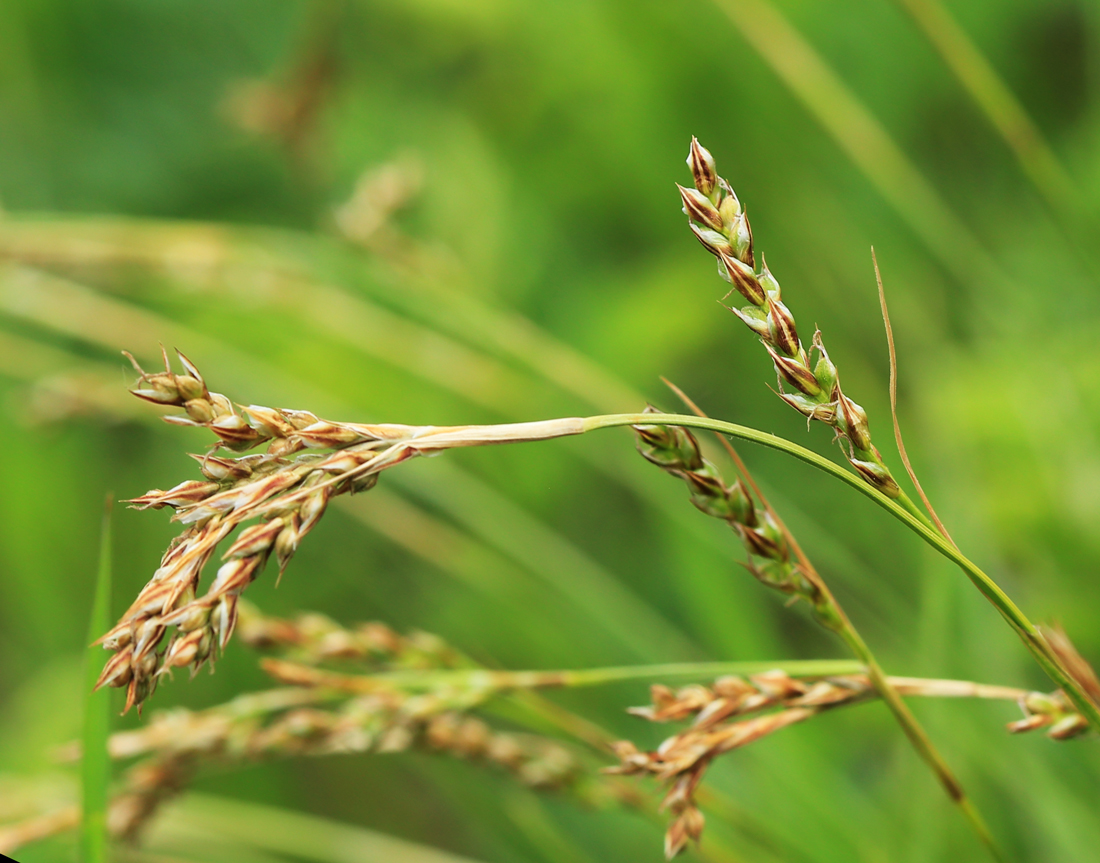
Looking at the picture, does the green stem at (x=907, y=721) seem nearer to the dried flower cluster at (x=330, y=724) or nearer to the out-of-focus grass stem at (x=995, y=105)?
the dried flower cluster at (x=330, y=724)

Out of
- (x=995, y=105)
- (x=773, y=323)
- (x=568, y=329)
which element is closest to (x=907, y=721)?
(x=773, y=323)

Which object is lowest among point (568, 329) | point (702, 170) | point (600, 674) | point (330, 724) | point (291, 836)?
point (291, 836)

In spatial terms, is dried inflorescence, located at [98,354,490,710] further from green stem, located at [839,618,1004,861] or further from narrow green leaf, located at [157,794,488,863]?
narrow green leaf, located at [157,794,488,863]

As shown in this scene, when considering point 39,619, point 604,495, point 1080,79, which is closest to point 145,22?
point 39,619

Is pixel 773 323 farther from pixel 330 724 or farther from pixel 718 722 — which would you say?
pixel 330 724

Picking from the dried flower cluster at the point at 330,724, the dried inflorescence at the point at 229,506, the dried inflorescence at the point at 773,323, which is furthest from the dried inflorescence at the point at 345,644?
the dried inflorescence at the point at 773,323

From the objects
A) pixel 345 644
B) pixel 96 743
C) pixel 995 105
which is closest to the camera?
pixel 96 743

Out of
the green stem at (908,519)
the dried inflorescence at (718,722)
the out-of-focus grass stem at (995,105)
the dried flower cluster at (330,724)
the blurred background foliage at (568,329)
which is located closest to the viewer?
the green stem at (908,519)
